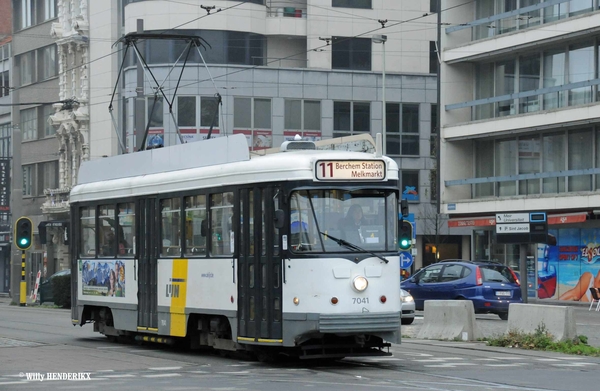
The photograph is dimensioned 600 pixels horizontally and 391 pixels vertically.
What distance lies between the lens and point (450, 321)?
2158 centimetres

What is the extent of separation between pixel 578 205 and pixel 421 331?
19.9 meters

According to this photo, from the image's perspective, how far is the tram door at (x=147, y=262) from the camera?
18.5m

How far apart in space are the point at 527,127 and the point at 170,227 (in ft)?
87.0

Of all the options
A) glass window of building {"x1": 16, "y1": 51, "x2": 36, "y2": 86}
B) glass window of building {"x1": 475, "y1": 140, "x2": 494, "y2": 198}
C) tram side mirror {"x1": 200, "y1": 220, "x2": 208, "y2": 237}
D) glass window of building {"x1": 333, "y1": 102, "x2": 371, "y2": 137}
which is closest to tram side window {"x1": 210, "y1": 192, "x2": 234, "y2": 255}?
tram side mirror {"x1": 200, "y1": 220, "x2": 208, "y2": 237}

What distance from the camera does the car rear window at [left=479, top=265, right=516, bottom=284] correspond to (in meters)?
29.6

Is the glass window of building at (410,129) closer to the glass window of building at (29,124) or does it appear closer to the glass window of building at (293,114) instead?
the glass window of building at (293,114)

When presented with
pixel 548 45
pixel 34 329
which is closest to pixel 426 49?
pixel 548 45

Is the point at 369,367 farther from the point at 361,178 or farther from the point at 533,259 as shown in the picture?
the point at 533,259

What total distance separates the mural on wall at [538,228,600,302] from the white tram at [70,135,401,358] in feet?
84.6

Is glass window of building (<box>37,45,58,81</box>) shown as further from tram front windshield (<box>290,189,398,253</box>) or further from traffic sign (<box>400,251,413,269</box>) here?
tram front windshield (<box>290,189,398,253</box>)

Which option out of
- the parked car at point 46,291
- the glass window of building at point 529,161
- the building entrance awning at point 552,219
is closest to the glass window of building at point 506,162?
the glass window of building at point 529,161

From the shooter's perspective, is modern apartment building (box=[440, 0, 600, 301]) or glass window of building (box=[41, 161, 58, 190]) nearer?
modern apartment building (box=[440, 0, 600, 301])

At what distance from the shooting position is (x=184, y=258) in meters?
17.7

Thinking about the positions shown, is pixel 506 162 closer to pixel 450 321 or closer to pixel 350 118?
pixel 350 118
